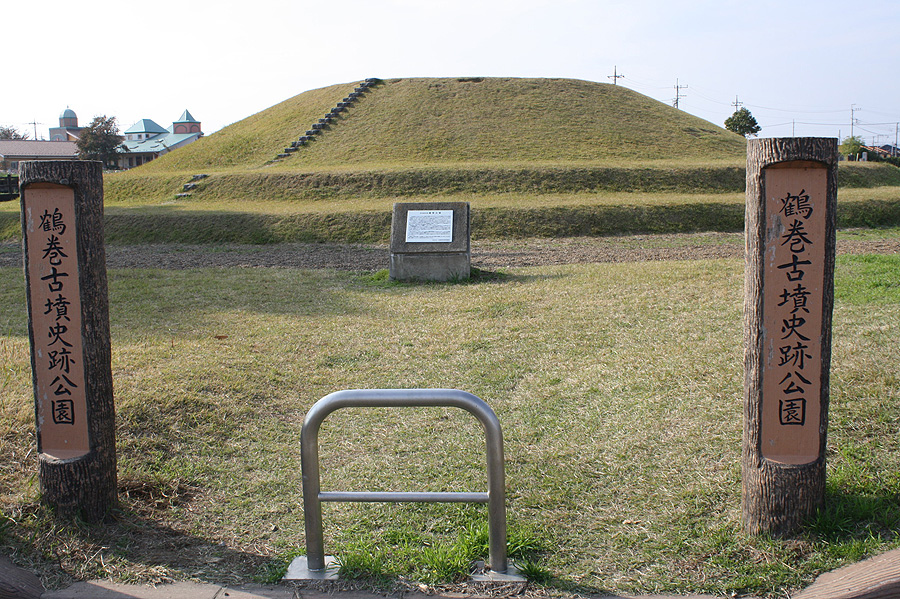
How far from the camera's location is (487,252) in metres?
12.6

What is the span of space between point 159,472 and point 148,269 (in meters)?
7.65

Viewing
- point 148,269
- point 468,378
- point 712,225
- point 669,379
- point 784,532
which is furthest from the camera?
point 712,225

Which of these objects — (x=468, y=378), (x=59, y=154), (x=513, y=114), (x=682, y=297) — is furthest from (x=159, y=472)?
(x=59, y=154)

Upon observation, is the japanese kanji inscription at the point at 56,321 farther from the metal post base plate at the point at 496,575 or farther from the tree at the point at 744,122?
the tree at the point at 744,122

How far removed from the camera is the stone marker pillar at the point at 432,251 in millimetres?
9062

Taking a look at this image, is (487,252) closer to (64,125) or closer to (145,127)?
(145,127)

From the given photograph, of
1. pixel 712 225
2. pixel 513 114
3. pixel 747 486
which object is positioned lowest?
pixel 747 486

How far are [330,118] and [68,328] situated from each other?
28.7 m

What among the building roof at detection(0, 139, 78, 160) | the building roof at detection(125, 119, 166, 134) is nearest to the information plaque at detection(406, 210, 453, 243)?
the building roof at detection(0, 139, 78, 160)

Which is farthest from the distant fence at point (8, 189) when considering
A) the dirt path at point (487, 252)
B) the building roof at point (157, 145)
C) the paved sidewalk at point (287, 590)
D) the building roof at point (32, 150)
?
the building roof at point (157, 145)

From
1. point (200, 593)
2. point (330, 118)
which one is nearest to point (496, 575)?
point (200, 593)

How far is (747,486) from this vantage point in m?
2.85

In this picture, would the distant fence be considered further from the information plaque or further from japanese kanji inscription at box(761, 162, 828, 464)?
japanese kanji inscription at box(761, 162, 828, 464)

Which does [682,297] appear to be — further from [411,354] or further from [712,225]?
[712,225]
